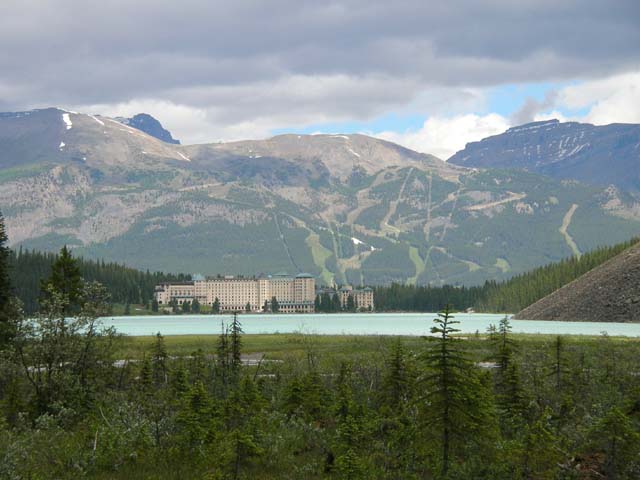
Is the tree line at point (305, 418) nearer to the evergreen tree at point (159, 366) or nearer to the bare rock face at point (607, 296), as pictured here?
the evergreen tree at point (159, 366)

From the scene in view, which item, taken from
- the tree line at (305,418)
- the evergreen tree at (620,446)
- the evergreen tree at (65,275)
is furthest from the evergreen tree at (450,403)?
the evergreen tree at (65,275)

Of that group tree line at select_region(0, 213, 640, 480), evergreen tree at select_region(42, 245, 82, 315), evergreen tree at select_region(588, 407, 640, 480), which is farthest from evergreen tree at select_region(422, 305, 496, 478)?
evergreen tree at select_region(42, 245, 82, 315)

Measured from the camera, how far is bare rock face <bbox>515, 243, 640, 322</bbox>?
430 ft

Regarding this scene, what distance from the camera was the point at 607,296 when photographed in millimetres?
135875

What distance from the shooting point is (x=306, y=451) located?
102 feet

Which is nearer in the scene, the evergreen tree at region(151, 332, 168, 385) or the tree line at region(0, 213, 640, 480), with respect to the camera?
the tree line at region(0, 213, 640, 480)

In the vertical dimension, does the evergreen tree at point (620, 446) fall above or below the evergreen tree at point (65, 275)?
below

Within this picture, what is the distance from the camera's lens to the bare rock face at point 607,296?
131 m

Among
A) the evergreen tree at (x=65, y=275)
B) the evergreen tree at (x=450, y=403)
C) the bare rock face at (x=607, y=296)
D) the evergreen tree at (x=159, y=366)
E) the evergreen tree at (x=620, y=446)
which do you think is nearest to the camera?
the evergreen tree at (x=620, y=446)

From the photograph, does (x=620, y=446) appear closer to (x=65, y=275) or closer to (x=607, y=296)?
(x=65, y=275)

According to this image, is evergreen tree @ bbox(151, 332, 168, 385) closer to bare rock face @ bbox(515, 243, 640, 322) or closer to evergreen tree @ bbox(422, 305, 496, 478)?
evergreen tree @ bbox(422, 305, 496, 478)

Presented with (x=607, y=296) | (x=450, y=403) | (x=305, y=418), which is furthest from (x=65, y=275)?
(x=607, y=296)

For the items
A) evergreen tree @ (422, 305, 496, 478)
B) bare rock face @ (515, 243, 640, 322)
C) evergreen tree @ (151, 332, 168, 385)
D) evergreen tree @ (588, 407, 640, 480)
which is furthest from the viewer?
bare rock face @ (515, 243, 640, 322)

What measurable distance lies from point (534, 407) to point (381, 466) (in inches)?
367
